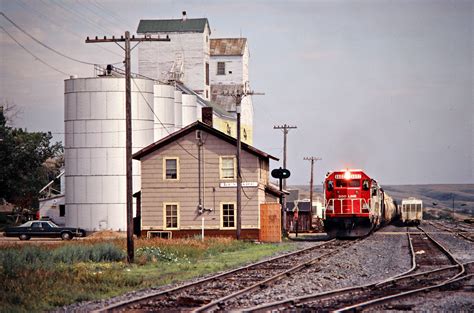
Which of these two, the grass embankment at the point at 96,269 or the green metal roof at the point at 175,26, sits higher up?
the green metal roof at the point at 175,26

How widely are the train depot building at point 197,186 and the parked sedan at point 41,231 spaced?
9018 mm

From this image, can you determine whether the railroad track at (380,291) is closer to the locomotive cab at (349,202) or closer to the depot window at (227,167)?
the locomotive cab at (349,202)

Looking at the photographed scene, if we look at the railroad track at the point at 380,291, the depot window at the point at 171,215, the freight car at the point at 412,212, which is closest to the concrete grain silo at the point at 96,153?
the depot window at the point at 171,215

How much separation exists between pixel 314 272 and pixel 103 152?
40268mm

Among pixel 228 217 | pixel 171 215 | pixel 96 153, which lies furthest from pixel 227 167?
pixel 96 153

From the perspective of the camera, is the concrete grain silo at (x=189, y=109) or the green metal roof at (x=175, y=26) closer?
the concrete grain silo at (x=189, y=109)

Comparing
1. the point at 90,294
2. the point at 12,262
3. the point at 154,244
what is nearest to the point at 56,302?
the point at 90,294

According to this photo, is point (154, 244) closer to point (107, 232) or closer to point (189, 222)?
point (189, 222)

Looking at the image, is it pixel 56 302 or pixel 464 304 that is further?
pixel 56 302

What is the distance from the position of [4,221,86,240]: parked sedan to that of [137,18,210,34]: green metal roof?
48.7 m

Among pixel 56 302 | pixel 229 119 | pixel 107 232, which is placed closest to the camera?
pixel 56 302

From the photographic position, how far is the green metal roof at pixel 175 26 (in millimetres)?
103125

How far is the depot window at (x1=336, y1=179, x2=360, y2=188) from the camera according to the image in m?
46.2

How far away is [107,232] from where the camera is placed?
60531 millimetres
